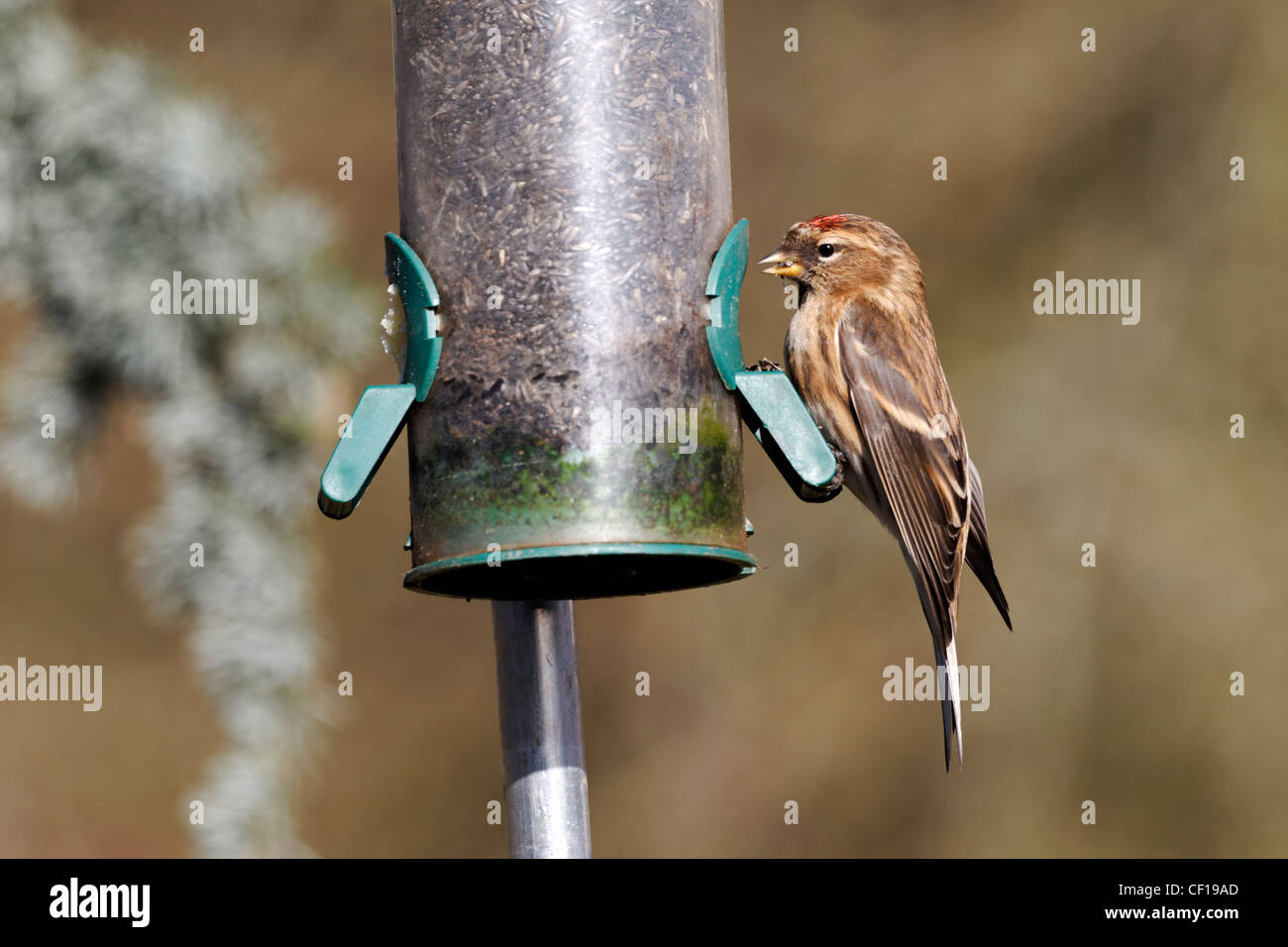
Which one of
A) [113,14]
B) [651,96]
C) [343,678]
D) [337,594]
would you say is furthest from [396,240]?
[337,594]

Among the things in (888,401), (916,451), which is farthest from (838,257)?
(916,451)

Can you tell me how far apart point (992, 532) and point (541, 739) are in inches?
235

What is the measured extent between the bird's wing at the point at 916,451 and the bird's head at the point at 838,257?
12 cm

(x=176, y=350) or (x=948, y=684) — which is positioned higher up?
(x=176, y=350)

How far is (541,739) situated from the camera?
183 inches

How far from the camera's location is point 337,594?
9664 millimetres

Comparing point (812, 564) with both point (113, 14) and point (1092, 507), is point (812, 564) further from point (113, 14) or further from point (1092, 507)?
point (113, 14)

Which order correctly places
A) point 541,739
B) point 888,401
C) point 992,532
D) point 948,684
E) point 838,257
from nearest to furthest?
point 541,739
point 948,684
point 888,401
point 838,257
point 992,532

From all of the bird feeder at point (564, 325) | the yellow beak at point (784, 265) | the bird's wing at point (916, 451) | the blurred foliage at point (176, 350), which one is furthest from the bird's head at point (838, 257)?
the blurred foliage at point (176, 350)

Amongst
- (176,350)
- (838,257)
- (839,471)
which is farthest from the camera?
(838,257)

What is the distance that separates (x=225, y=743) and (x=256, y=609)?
1.34ft

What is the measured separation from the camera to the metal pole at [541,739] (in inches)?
181

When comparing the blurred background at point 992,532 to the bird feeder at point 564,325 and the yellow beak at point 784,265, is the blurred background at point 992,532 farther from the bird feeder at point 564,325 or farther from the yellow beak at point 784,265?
the bird feeder at point 564,325

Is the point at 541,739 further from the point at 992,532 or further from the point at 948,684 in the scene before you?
the point at 992,532
